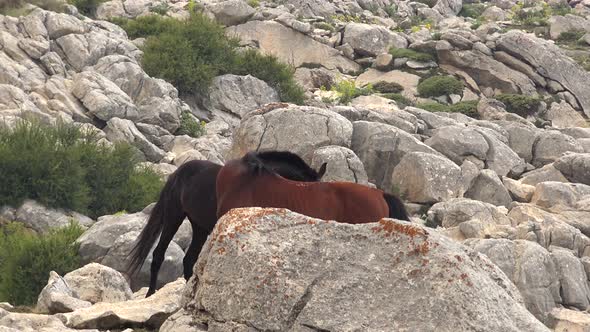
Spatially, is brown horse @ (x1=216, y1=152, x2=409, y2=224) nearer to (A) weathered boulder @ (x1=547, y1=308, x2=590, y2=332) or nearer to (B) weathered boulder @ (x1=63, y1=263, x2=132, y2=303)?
(B) weathered boulder @ (x1=63, y1=263, x2=132, y2=303)

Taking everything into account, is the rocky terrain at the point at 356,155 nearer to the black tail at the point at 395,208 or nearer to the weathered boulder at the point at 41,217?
the weathered boulder at the point at 41,217

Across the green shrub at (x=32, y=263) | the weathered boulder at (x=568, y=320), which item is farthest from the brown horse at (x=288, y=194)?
the weathered boulder at (x=568, y=320)

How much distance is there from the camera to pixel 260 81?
125ft

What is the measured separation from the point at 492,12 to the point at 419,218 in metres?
49.7

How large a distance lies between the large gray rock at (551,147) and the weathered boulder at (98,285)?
71.3 feet

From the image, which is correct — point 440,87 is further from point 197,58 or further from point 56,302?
point 56,302

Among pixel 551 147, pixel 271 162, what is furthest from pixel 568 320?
pixel 551 147

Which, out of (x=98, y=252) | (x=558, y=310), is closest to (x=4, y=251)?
(x=98, y=252)

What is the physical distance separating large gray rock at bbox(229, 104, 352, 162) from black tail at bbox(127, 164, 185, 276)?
36.4ft

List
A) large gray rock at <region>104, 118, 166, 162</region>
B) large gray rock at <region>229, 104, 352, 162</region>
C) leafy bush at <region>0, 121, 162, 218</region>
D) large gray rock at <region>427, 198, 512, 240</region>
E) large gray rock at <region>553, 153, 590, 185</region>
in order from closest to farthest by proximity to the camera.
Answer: large gray rock at <region>427, 198, 512, 240</region>
leafy bush at <region>0, 121, 162, 218</region>
large gray rock at <region>229, 104, 352, 162</region>
large gray rock at <region>104, 118, 166, 162</region>
large gray rock at <region>553, 153, 590, 185</region>

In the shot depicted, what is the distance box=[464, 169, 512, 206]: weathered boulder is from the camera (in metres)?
26.4

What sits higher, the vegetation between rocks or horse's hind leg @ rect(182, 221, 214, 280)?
horse's hind leg @ rect(182, 221, 214, 280)

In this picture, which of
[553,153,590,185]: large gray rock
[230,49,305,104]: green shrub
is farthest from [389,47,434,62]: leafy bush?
[553,153,590,185]: large gray rock

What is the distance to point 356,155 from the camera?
26031 mm
